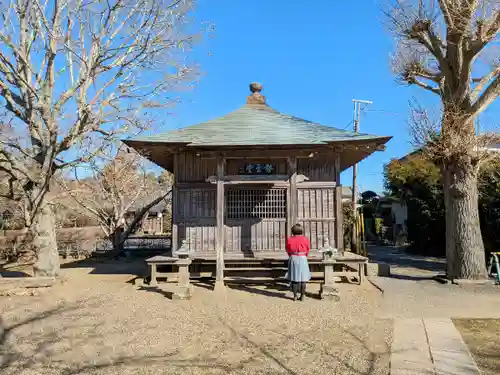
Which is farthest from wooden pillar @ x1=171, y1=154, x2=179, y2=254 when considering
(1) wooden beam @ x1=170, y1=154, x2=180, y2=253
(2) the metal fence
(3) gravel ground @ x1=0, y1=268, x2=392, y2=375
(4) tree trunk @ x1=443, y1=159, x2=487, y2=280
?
(2) the metal fence

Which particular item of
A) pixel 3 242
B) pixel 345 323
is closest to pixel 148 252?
pixel 3 242

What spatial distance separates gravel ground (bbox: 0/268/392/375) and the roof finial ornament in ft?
23.1

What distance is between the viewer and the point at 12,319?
22.8 feet

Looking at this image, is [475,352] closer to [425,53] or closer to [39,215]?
[425,53]

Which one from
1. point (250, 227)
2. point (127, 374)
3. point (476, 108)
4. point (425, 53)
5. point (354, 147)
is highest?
point (425, 53)

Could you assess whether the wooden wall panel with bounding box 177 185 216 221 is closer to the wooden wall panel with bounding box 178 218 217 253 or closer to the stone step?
the wooden wall panel with bounding box 178 218 217 253

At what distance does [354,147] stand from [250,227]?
3.54 meters

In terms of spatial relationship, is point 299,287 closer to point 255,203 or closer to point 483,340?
point 255,203

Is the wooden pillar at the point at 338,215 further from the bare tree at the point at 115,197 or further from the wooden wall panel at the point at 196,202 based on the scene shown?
the bare tree at the point at 115,197

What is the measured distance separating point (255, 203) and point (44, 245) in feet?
18.1

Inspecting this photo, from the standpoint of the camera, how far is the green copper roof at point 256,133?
33.0ft

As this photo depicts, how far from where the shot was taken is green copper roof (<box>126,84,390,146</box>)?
33.0 feet

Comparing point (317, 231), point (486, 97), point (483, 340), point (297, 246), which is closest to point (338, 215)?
point (317, 231)

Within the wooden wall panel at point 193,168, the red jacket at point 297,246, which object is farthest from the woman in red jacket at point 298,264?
the wooden wall panel at point 193,168
